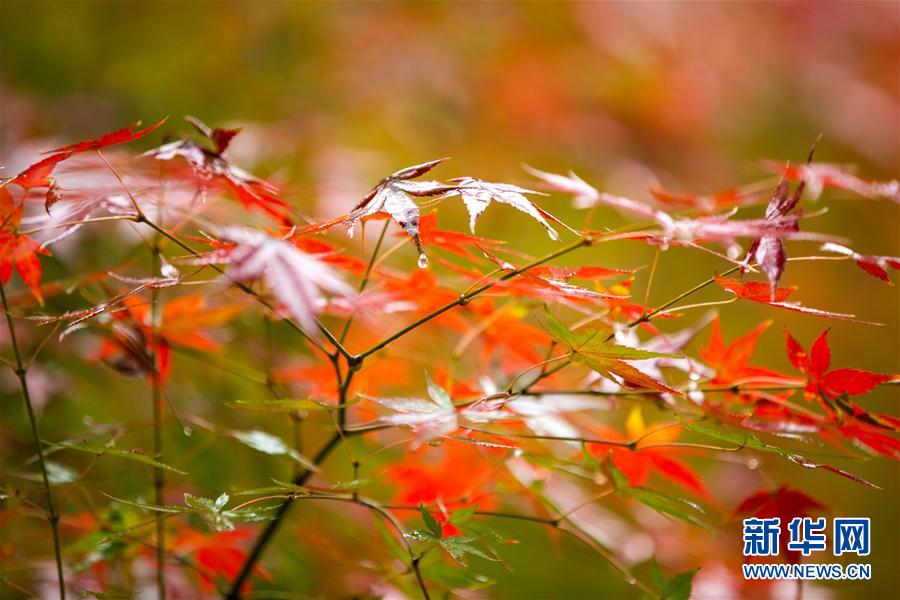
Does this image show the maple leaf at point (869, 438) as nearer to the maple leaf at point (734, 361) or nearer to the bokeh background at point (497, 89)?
the maple leaf at point (734, 361)

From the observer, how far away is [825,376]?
0.52 m

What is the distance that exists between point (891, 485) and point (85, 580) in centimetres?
214

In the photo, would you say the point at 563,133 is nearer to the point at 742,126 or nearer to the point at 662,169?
the point at 662,169

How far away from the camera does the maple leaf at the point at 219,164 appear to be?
52 cm

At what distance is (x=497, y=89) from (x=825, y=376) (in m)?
1.29

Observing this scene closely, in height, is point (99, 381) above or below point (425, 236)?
below

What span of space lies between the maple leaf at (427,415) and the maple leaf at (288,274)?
0.11 m

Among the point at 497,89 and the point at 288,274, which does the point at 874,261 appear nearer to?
the point at 288,274

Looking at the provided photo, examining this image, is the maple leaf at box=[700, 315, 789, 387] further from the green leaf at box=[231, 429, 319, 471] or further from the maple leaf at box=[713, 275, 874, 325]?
the green leaf at box=[231, 429, 319, 471]

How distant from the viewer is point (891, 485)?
2018 millimetres

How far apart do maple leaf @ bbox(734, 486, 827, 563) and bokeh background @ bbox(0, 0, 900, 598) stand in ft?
2.13

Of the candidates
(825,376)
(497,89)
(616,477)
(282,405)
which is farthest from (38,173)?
(497,89)

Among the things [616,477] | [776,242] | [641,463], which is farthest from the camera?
[641,463]

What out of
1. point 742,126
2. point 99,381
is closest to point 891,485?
point 742,126
